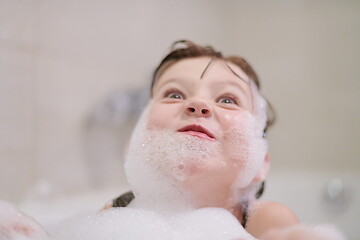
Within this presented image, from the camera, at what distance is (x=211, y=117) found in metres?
0.83

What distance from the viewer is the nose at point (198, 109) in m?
0.81

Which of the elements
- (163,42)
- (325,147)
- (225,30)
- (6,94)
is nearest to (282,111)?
(325,147)

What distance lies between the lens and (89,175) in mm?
1472

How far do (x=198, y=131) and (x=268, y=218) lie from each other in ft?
0.80

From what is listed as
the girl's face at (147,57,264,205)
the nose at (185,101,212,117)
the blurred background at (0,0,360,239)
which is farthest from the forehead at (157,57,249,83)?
the blurred background at (0,0,360,239)

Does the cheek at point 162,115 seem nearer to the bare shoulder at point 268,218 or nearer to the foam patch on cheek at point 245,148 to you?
the foam patch on cheek at point 245,148

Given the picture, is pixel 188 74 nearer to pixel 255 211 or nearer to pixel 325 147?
pixel 255 211

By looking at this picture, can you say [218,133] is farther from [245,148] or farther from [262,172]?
[262,172]

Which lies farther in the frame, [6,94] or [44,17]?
[44,17]

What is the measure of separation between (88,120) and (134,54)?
39 cm

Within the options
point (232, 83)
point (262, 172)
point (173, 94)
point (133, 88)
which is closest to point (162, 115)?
→ point (173, 94)

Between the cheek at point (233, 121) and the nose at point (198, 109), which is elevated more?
the nose at point (198, 109)

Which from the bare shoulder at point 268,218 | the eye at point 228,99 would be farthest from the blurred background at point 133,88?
the eye at point 228,99

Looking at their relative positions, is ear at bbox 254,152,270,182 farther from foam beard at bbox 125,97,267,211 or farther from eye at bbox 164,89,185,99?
eye at bbox 164,89,185,99
